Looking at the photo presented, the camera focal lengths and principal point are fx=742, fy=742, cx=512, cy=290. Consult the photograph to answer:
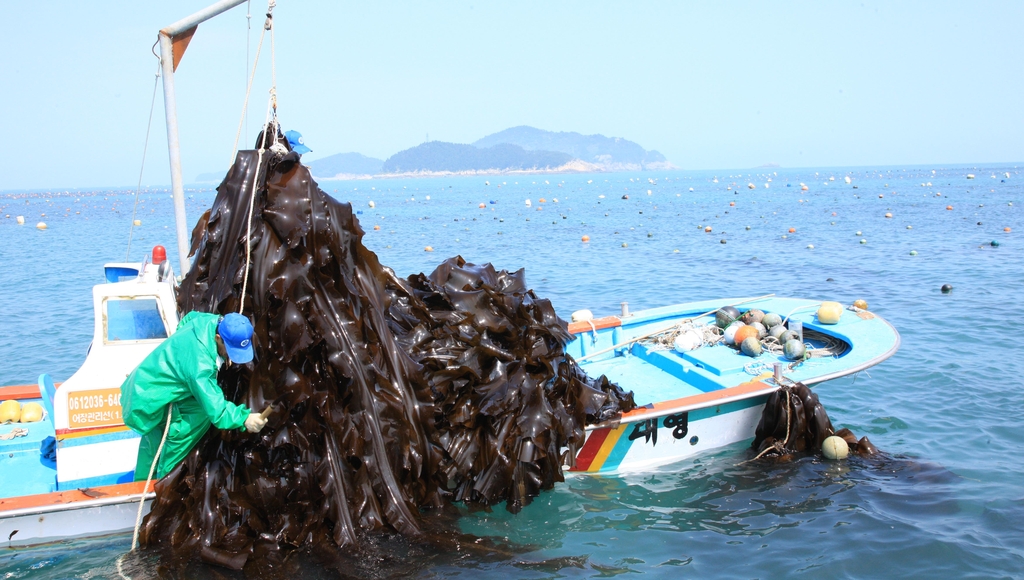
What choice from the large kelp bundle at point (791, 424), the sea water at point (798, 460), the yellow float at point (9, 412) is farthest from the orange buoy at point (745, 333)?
the yellow float at point (9, 412)

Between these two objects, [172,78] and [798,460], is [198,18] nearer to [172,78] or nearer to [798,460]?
[172,78]

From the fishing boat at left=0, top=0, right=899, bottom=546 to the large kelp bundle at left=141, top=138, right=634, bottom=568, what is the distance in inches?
A: 16.1

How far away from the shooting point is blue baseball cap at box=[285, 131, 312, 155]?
5.45 metres

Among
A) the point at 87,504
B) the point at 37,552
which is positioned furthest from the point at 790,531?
the point at 37,552

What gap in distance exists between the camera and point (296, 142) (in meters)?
5.53

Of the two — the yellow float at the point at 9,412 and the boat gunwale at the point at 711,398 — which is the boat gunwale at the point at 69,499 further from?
the boat gunwale at the point at 711,398

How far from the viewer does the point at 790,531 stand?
6.05 meters

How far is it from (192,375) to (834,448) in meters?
5.82

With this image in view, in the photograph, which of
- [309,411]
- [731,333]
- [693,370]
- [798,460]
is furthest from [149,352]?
[731,333]

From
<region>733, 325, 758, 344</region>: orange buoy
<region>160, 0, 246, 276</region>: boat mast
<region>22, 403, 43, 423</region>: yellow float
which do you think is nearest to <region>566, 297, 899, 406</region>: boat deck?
<region>733, 325, 758, 344</region>: orange buoy

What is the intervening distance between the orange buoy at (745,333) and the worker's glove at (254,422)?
18.4ft

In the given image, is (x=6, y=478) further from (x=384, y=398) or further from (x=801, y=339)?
(x=801, y=339)

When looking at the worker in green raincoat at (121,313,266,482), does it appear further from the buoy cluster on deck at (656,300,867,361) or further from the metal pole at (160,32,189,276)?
the buoy cluster on deck at (656,300,867,361)

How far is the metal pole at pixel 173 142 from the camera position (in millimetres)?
5645
